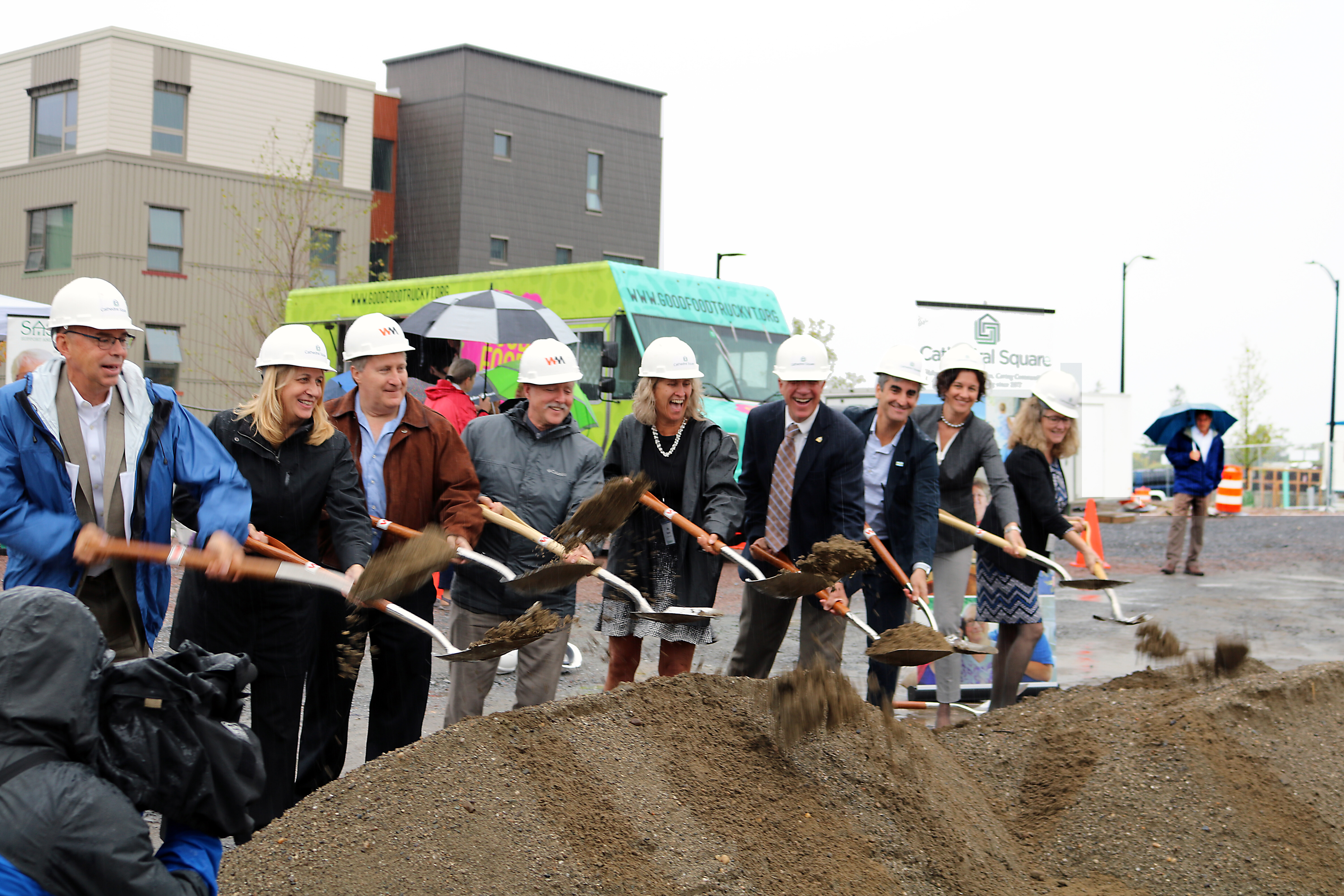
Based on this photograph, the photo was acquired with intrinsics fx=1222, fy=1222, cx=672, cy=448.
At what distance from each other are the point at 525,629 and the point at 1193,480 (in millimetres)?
11882

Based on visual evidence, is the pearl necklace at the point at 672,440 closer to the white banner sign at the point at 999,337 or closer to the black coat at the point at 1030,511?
the black coat at the point at 1030,511

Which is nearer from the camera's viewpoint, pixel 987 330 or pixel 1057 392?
pixel 1057 392

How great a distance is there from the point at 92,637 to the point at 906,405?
4615mm

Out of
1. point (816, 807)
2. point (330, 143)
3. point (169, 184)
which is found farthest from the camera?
point (330, 143)

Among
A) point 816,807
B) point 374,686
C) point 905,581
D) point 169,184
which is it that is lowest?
point 816,807

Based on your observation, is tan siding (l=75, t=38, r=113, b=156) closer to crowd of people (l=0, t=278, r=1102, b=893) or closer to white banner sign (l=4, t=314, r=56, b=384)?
white banner sign (l=4, t=314, r=56, b=384)

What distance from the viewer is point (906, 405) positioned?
244 inches

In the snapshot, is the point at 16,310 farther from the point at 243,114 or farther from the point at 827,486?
the point at 243,114

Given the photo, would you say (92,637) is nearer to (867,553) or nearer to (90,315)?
(90,315)

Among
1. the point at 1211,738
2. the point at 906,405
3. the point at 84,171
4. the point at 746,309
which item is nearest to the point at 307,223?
the point at 84,171

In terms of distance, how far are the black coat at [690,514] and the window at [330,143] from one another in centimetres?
2879

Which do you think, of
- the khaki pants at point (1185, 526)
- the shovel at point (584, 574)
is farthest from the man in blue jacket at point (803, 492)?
the khaki pants at point (1185, 526)

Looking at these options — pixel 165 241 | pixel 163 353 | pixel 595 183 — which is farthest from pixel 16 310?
pixel 595 183

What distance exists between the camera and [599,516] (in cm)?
521
